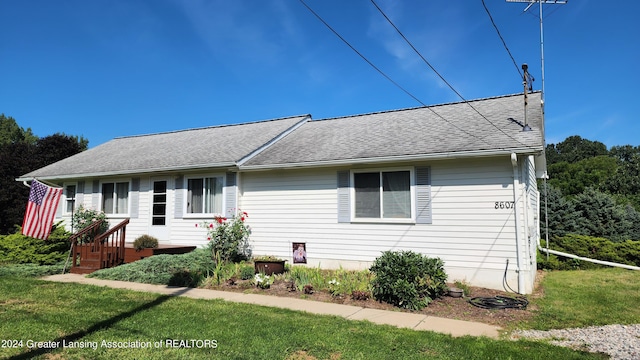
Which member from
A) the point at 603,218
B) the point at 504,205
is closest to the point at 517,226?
the point at 504,205

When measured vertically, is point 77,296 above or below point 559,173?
below

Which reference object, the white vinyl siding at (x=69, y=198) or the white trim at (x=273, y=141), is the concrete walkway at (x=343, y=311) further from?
the white vinyl siding at (x=69, y=198)

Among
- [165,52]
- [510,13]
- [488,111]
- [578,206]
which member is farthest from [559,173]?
[165,52]

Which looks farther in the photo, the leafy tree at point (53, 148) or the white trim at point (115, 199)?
the leafy tree at point (53, 148)

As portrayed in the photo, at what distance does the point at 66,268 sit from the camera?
10.7m

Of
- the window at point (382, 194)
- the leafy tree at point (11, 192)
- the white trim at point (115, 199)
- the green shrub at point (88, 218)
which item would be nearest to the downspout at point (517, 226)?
the window at point (382, 194)

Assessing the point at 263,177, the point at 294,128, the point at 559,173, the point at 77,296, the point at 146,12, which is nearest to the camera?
the point at 77,296

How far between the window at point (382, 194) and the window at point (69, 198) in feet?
38.9

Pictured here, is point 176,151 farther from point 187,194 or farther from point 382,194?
point 382,194

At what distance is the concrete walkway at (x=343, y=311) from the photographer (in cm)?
560

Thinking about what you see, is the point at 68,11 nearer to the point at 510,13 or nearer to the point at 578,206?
the point at 510,13

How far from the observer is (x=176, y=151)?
1448cm

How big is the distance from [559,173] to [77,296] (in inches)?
1754

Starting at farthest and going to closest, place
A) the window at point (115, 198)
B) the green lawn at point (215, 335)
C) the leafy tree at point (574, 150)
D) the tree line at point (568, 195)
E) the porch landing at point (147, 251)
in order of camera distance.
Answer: the leafy tree at point (574, 150), the tree line at point (568, 195), the window at point (115, 198), the porch landing at point (147, 251), the green lawn at point (215, 335)
